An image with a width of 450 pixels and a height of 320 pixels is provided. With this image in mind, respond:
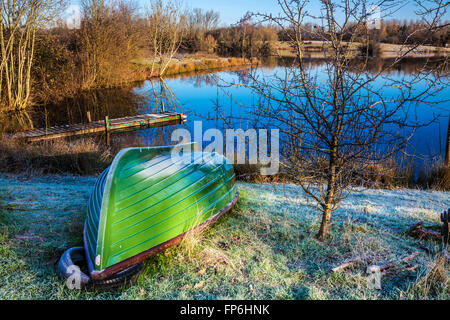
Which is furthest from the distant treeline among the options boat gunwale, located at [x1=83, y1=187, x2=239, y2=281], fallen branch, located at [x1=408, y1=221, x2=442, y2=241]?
boat gunwale, located at [x1=83, y1=187, x2=239, y2=281]

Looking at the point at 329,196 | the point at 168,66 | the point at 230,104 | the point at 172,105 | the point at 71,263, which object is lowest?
the point at 71,263

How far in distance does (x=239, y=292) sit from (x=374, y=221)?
249cm

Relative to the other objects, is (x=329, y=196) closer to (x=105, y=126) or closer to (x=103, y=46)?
(x=105, y=126)

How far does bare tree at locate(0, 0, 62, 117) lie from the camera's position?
1381 centimetres

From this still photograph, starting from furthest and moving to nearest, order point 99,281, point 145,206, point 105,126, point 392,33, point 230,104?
point 105,126
point 230,104
point 392,33
point 145,206
point 99,281

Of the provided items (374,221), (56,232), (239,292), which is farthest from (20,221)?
(374,221)

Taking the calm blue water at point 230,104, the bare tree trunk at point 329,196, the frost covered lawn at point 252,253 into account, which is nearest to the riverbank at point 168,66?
the calm blue water at point 230,104

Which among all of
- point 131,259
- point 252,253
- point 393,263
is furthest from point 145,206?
point 393,263

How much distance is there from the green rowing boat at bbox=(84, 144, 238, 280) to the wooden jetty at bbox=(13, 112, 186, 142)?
955cm

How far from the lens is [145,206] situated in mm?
3289

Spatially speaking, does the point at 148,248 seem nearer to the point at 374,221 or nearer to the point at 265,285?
the point at 265,285

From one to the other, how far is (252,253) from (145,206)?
1.26 m

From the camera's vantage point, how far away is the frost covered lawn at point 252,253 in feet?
9.70
